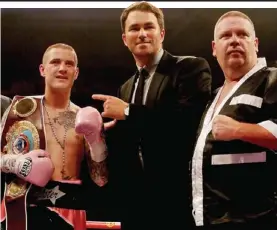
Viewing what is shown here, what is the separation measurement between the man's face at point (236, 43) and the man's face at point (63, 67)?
66 cm

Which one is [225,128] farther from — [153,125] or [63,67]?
[63,67]

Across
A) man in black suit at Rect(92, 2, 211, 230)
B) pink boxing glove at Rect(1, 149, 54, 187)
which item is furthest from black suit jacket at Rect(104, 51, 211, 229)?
pink boxing glove at Rect(1, 149, 54, 187)

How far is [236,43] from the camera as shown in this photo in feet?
5.32

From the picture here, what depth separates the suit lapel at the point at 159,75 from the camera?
176 cm

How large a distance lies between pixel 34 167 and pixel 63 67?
464 millimetres

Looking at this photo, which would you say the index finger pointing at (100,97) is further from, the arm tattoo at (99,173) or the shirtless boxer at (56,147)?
the arm tattoo at (99,173)

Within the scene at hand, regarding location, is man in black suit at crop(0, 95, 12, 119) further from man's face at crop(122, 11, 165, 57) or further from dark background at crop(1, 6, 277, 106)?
man's face at crop(122, 11, 165, 57)

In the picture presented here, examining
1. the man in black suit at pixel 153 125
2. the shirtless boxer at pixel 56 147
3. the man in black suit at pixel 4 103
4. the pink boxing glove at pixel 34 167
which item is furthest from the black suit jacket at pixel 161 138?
the man in black suit at pixel 4 103

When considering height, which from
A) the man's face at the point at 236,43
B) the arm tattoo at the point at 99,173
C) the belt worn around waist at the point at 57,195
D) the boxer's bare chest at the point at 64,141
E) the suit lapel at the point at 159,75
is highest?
the man's face at the point at 236,43

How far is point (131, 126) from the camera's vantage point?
5.77ft

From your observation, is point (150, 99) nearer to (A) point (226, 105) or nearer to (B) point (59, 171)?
(A) point (226, 105)

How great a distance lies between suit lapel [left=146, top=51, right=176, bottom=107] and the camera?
1763 millimetres

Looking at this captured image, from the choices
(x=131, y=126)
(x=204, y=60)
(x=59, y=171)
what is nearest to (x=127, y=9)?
(x=204, y=60)

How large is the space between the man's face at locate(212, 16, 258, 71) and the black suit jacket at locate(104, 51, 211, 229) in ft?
0.45
